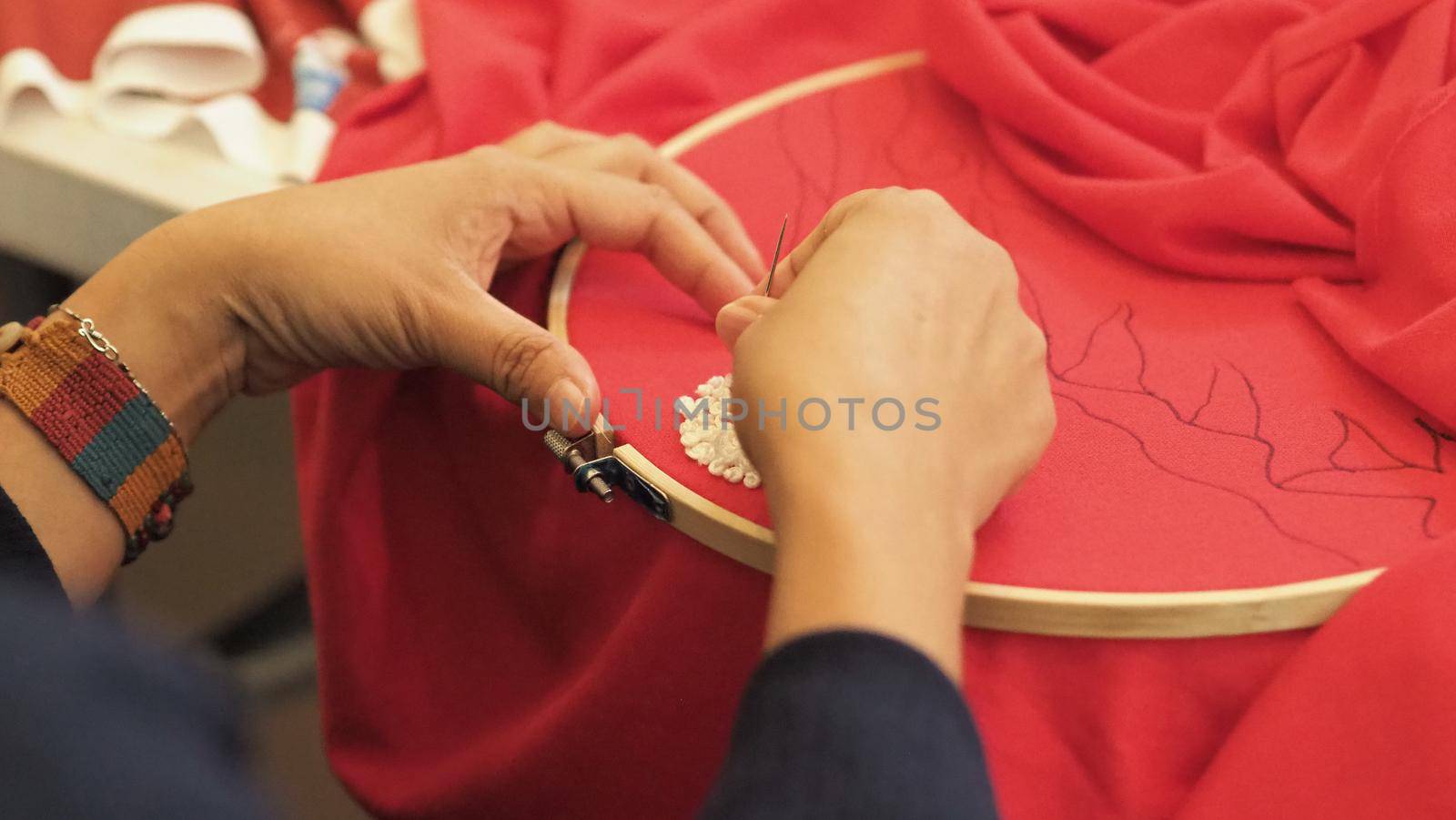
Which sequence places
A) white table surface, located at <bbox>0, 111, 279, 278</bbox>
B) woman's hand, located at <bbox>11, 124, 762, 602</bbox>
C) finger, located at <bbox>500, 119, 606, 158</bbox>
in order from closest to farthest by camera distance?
woman's hand, located at <bbox>11, 124, 762, 602</bbox> < finger, located at <bbox>500, 119, 606, 158</bbox> < white table surface, located at <bbox>0, 111, 279, 278</bbox>

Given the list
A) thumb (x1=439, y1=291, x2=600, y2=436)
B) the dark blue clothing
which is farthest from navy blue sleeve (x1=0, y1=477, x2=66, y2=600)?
thumb (x1=439, y1=291, x2=600, y2=436)

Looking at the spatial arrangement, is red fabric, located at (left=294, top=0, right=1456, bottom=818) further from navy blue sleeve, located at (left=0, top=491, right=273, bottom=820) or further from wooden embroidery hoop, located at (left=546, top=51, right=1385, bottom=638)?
navy blue sleeve, located at (left=0, top=491, right=273, bottom=820)

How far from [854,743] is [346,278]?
41cm

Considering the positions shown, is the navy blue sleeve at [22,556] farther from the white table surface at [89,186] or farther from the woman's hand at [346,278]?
the white table surface at [89,186]

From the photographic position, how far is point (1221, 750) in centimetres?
47

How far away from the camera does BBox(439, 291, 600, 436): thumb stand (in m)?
0.55

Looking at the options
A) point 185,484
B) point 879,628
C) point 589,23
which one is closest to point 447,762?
point 185,484

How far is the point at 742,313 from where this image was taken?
0.50 m

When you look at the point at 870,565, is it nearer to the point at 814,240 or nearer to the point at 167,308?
the point at 814,240

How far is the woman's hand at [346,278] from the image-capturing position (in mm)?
604

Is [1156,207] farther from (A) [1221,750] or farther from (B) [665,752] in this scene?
(B) [665,752]

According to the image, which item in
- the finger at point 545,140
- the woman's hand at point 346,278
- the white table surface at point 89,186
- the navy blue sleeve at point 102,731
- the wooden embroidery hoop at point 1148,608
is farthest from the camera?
the white table surface at point 89,186

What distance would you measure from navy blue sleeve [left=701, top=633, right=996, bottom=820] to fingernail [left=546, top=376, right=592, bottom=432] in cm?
21

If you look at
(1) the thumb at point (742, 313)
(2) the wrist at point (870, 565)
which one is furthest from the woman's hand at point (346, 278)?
(2) the wrist at point (870, 565)
